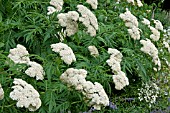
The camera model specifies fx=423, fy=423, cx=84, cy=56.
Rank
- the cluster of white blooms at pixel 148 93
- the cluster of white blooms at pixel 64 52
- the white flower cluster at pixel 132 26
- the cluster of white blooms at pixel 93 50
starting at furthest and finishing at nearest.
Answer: the cluster of white blooms at pixel 148 93 < the white flower cluster at pixel 132 26 < the cluster of white blooms at pixel 93 50 < the cluster of white blooms at pixel 64 52

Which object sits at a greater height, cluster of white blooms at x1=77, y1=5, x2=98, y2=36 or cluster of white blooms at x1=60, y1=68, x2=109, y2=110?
cluster of white blooms at x1=77, y1=5, x2=98, y2=36

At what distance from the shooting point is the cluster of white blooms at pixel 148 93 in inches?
209

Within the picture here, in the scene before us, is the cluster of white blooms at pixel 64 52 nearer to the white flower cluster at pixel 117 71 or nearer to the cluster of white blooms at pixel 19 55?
the cluster of white blooms at pixel 19 55

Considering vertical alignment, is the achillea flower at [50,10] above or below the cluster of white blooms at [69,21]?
above

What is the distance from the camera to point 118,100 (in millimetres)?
5184

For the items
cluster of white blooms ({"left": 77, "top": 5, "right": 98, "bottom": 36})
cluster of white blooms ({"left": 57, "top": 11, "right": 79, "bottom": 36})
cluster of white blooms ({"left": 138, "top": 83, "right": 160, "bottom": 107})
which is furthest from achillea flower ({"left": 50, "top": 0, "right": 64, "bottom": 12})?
cluster of white blooms ({"left": 138, "top": 83, "right": 160, "bottom": 107})

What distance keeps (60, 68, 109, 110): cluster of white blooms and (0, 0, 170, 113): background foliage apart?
7cm

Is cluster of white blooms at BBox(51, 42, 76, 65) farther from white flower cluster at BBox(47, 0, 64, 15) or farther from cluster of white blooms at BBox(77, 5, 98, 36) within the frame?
white flower cluster at BBox(47, 0, 64, 15)

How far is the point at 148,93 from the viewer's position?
5.33 metres

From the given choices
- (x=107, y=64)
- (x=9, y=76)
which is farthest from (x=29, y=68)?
(x=107, y=64)

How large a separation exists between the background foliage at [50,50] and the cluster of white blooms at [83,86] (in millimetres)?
66

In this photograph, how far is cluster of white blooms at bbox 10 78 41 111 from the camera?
266 centimetres

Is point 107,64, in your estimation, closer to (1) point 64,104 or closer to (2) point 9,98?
(1) point 64,104

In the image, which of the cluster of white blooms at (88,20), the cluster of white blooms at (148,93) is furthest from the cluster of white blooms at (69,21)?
the cluster of white blooms at (148,93)
